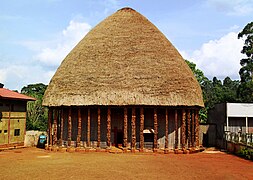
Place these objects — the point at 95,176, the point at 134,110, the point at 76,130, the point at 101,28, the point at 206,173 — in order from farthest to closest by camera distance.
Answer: the point at 101,28 < the point at 76,130 < the point at 134,110 < the point at 206,173 < the point at 95,176

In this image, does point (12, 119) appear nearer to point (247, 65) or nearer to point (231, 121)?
point (231, 121)

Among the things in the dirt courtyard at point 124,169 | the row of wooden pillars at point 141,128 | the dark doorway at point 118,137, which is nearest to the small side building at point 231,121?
the row of wooden pillars at point 141,128

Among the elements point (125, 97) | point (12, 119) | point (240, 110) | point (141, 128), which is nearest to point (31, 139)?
point (12, 119)

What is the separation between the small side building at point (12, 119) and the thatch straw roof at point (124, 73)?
14.1 feet

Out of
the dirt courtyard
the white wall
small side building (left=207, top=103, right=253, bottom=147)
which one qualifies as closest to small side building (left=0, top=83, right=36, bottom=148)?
the dirt courtyard

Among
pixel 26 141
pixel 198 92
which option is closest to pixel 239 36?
pixel 198 92

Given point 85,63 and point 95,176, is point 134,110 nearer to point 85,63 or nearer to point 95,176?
point 85,63

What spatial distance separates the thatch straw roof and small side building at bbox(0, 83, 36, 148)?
4.30 meters

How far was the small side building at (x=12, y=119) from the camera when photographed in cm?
3155

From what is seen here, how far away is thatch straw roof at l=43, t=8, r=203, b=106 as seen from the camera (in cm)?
2859

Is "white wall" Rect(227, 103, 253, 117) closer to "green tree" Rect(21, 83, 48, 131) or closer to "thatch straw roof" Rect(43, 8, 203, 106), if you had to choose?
A: "thatch straw roof" Rect(43, 8, 203, 106)

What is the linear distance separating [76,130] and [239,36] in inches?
1390

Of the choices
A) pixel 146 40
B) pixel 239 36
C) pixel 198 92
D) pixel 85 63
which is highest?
pixel 239 36

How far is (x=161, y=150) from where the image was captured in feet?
93.6
